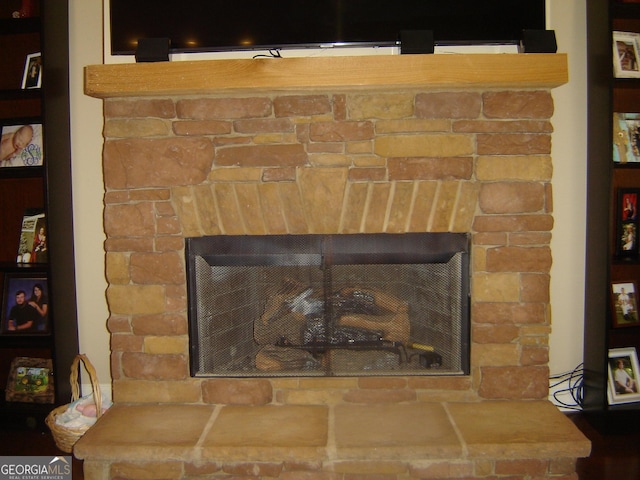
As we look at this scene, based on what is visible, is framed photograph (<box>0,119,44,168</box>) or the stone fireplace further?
framed photograph (<box>0,119,44,168</box>)

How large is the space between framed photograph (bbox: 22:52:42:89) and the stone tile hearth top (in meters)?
1.54

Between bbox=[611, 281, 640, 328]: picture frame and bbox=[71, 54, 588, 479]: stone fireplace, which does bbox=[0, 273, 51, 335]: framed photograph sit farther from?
bbox=[611, 281, 640, 328]: picture frame

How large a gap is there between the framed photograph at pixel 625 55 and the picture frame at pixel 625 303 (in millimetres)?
932

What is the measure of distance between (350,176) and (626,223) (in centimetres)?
135

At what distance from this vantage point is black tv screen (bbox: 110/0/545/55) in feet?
5.91

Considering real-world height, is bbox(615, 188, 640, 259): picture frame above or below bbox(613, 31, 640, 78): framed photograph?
below

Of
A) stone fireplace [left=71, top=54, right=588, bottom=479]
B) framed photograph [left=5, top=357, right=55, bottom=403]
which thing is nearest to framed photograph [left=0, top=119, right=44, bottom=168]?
stone fireplace [left=71, top=54, right=588, bottom=479]

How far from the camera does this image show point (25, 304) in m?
2.25

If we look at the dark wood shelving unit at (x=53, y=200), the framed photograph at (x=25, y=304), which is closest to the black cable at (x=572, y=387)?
the dark wood shelving unit at (x=53, y=200)

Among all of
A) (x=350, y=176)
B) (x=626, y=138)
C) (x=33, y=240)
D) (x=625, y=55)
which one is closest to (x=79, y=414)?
(x=33, y=240)

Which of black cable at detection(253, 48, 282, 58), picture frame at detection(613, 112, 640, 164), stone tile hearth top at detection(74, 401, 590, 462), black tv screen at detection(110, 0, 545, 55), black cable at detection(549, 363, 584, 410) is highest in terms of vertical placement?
black tv screen at detection(110, 0, 545, 55)

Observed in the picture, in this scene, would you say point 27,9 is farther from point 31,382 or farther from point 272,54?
point 31,382

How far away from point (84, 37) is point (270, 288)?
4.90ft

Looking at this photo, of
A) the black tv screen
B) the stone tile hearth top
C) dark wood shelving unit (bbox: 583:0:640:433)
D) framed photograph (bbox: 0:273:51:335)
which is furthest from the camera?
framed photograph (bbox: 0:273:51:335)
